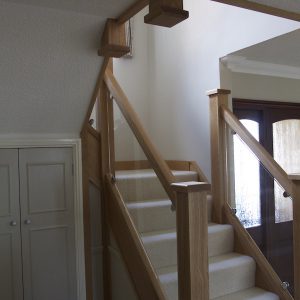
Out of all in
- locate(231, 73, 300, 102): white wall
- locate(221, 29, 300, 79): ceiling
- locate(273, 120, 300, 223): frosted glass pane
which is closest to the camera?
locate(221, 29, 300, 79): ceiling

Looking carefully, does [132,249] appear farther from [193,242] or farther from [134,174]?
[193,242]

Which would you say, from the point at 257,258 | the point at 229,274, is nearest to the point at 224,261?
the point at 229,274

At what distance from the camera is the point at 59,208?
297cm

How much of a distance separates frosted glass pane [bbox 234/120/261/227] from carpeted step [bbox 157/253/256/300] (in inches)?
13.4

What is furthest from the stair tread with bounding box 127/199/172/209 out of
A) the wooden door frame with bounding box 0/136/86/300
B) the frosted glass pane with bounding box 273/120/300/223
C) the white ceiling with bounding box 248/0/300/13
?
the frosted glass pane with bounding box 273/120/300/223

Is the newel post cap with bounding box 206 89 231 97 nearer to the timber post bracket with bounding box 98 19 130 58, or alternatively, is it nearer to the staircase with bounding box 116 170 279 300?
the staircase with bounding box 116 170 279 300

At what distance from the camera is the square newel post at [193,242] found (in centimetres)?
196

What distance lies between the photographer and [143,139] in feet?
8.86

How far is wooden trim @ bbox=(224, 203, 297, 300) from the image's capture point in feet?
8.92

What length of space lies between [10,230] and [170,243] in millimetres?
1241

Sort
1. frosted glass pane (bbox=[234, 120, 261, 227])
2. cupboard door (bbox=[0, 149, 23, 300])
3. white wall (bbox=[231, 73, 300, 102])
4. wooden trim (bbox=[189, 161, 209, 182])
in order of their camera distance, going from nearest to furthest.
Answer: cupboard door (bbox=[0, 149, 23, 300])
frosted glass pane (bbox=[234, 120, 261, 227])
wooden trim (bbox=[189, 161, 209, 182])
white wall (bbox=[231, 73, 300, 102])

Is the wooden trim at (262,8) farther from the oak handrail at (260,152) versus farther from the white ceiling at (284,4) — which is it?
the oak handrail at (260,152)

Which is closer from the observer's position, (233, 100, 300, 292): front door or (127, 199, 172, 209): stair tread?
(127, 199, 172, 209): stair tread

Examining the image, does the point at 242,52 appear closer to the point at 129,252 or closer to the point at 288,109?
the point at 288,109
